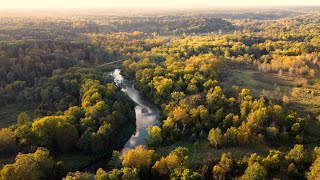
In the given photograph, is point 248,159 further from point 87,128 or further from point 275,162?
point 87,128

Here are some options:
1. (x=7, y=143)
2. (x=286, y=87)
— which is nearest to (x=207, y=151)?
(x=7, y=143)

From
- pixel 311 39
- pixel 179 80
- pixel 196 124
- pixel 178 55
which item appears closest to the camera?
pixel 196 124

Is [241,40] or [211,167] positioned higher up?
[241,40]

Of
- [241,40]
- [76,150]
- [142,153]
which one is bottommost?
[76,150]

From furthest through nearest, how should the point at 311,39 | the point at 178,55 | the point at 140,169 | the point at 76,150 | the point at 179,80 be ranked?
the point at 311,39
the point at 178,55
the point at 179,80
the point at 76,150
the point at 140,169

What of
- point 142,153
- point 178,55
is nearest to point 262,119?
point 142,153

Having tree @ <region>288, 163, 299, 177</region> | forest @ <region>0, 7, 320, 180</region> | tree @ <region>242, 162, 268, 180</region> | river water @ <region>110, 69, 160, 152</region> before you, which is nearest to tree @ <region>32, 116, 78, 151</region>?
forest @ <region>0, 7, 320, 180</region>
